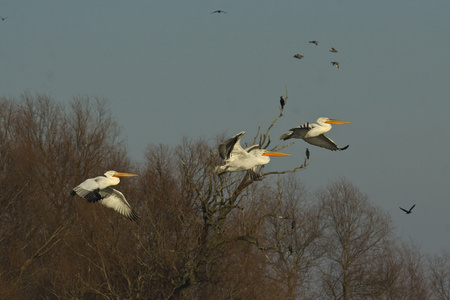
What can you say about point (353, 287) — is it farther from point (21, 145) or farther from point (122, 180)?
point (21, 145)

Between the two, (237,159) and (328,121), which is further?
(328,121)

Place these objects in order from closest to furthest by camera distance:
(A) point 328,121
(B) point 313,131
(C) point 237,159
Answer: (C) point 237,159
(B) point 313,131
(A) point 328,121

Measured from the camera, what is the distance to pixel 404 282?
42.5 metres

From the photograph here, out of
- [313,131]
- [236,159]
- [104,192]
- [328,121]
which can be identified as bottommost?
[104,192]

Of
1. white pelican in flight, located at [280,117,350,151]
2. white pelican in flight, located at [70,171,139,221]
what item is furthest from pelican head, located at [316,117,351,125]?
white pelican in flight, located at [70,171,139,221]

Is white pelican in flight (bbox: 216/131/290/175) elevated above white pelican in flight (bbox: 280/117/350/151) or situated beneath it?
situated beneath

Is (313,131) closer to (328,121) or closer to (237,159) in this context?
(328,121)

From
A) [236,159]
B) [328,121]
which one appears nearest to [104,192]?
[236,159]

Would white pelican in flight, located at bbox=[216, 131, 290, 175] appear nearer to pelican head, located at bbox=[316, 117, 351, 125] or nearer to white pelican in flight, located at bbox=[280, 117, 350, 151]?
white pelican in flight, located at bbox=[280, 117, 350, 151]

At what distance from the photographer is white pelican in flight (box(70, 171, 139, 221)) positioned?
17734mm

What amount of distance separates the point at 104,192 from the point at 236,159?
11.5 ft

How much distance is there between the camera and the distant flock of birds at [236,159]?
1772 centimetres

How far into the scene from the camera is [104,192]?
1959 centimetres

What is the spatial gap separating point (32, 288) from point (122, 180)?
12025mm
